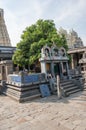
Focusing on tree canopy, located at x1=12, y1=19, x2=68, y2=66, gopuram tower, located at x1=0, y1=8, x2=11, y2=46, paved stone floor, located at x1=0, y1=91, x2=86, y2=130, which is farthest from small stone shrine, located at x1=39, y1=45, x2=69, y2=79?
gopuram tower, located at x1=0, y1=8, x2=11, y2=46

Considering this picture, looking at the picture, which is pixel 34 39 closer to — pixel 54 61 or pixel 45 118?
pixel 54 61

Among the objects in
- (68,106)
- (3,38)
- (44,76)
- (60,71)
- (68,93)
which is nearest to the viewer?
(68,106)

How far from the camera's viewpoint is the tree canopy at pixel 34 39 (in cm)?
1938

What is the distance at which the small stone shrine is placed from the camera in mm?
16594

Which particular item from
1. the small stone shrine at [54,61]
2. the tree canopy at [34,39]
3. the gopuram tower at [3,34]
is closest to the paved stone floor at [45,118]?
the small stone shrine at [54,61]

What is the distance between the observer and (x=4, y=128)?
7.77 m

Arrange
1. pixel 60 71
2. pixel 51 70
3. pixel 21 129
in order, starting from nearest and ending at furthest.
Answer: pixel 21 129, pixel 51 70, pixel 60 71

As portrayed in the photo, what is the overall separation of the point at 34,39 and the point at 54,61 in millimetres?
4939

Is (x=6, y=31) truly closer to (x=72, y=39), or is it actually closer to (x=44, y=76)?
(x=72, y=39)

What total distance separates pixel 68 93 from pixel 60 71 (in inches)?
173

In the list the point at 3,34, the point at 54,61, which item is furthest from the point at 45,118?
the point at 3,34

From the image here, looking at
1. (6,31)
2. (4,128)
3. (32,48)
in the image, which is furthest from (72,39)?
(4,128)

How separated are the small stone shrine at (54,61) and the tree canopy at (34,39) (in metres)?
1.72

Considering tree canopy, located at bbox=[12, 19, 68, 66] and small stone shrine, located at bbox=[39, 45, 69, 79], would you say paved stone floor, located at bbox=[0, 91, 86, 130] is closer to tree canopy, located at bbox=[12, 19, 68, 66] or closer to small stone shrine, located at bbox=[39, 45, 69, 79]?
small stone shrine, located at bbox=[39, 45, 69, 79]
